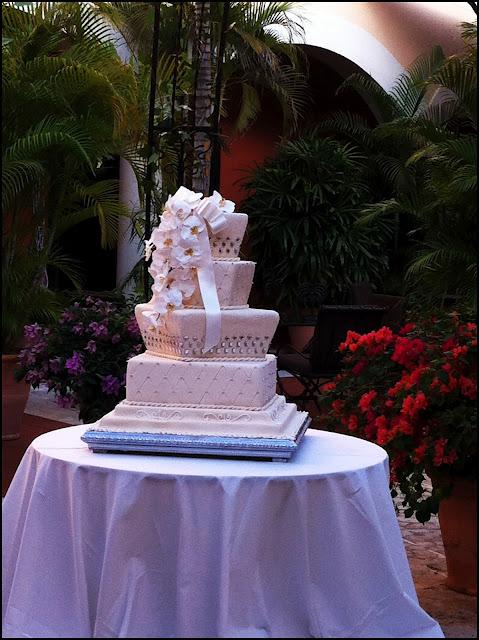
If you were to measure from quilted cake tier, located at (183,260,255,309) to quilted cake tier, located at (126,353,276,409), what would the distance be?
221 mm

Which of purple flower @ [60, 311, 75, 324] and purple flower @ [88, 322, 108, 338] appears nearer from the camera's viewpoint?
purple flower @ [88, 322, 108, 338]

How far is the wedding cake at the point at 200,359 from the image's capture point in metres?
3.43

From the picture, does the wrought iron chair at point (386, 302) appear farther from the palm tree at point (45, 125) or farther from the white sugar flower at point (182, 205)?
the white sugar flower at point (182, 205)

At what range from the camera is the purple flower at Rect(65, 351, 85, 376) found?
602 centimetres

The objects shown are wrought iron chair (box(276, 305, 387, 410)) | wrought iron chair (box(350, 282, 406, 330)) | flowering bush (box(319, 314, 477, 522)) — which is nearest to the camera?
flowering bush (box(319, 314, 477, 522))

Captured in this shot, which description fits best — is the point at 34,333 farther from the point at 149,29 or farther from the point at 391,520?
the point at 149,29

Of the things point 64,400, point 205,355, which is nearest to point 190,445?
point 205,355

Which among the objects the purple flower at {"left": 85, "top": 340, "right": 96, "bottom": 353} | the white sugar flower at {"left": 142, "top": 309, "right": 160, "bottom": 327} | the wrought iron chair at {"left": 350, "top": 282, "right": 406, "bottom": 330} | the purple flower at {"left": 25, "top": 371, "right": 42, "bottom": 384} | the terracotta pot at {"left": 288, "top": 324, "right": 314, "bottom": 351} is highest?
the white sugar flower at {"left": 142, "top": 309, "right": 160, "bottom": 327}

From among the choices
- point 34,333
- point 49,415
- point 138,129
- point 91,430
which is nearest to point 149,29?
point 138,129

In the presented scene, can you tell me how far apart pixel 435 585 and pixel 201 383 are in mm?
1779

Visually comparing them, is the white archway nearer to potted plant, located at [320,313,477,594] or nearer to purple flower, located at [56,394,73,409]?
purple flower, located at [56,394,73,409]

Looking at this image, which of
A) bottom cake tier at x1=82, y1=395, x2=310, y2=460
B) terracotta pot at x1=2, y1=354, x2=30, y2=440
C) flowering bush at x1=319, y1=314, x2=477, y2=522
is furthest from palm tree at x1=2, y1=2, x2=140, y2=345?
bottom cake tier at x1=82, y1=395, x2=310, y2=460

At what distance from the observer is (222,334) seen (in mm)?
3625

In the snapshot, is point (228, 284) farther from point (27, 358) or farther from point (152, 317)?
point (27, 358)
